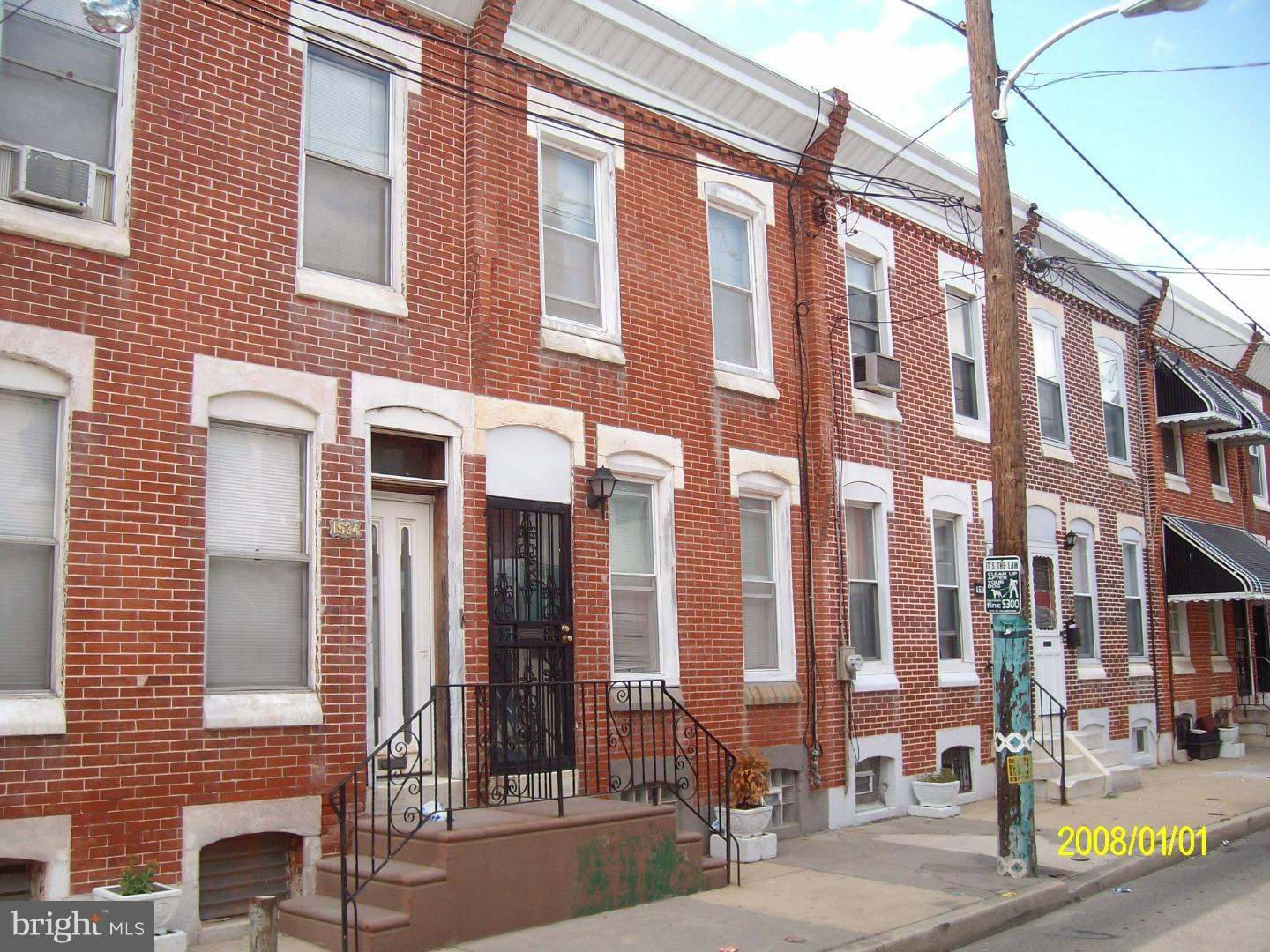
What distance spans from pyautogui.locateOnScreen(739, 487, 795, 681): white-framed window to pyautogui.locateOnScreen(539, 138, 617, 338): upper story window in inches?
101

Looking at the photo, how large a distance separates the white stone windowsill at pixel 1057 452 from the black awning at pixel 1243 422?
544 centimetres

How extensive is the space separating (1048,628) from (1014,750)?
7.31 metres

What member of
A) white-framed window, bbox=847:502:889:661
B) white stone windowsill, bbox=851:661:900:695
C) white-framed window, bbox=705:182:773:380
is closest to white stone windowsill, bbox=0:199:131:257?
white-framed window, bbox=705:182:773:380

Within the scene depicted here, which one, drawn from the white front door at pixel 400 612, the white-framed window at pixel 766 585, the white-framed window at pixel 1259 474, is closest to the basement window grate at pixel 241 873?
the white front door at pixel 400 612

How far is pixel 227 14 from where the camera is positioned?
29.8 feet

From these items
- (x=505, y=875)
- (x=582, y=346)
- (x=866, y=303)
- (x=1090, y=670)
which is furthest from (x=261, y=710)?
(x=1090, y=670)

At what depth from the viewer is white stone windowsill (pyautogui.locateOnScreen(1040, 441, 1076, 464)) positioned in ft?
57.3

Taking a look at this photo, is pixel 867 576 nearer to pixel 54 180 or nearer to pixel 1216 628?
pixel 54 180

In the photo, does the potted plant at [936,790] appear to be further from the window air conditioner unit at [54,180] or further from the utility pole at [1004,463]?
the window air conditioner unit at [54,180]

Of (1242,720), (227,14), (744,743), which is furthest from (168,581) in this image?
(1242,720)

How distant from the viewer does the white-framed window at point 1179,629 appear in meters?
20.9

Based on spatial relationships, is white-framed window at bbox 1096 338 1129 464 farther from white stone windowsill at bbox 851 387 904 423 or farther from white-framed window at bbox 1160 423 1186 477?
white stone windowsill at bbox 851 387 904 423

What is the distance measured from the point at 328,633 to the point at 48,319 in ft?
9.26

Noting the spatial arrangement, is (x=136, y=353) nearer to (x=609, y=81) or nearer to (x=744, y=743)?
(x=609, y=81)
